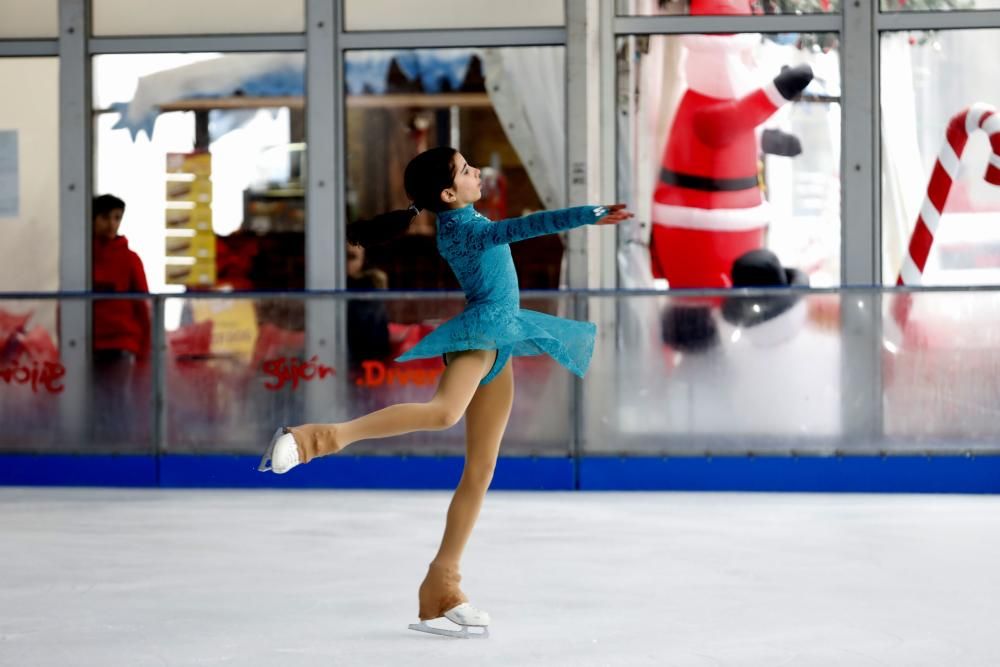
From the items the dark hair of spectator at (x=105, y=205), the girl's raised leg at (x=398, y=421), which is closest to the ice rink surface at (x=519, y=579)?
the girl's raised leg at (x=398, y=421)

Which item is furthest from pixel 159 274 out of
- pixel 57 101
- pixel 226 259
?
pixel 57 101

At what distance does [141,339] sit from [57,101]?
5.38 ft

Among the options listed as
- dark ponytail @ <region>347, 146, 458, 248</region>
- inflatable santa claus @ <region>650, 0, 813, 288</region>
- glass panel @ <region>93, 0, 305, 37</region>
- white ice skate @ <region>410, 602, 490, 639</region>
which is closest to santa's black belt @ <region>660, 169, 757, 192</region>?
inflatable santa claus @ <region>650, 0, 813, 288</region>

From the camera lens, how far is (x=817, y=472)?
971 centimetres

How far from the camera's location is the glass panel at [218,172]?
10.5m

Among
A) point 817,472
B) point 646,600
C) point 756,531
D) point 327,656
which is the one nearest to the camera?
point 327,656

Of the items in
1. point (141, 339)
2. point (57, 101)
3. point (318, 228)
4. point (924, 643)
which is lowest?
point (924, 643)

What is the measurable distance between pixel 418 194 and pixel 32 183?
20.0 ft

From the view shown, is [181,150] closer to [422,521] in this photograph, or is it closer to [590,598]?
[422,521]

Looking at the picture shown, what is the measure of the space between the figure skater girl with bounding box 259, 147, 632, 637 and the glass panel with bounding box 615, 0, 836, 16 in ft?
17.5

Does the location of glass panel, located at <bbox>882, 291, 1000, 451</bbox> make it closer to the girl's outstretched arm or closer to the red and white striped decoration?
the red and white striped decoration

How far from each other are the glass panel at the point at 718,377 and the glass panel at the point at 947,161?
2.60 ft

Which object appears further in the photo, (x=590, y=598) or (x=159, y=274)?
(x=159, y=274)

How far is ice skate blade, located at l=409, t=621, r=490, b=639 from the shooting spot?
5164 mm
